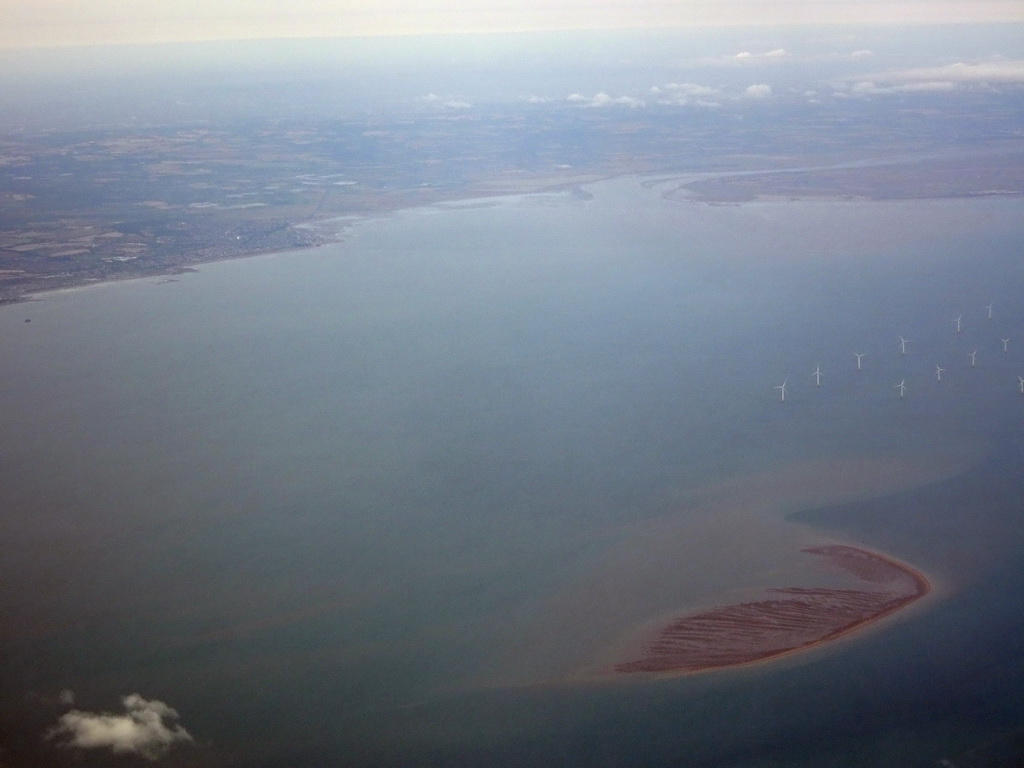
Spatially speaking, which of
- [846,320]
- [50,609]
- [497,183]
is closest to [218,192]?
[497,183]

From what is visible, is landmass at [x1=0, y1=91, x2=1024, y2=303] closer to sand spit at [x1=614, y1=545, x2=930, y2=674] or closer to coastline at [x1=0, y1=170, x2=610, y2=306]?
coastline at [x1=0, y1=170, x2=610, y2=306]

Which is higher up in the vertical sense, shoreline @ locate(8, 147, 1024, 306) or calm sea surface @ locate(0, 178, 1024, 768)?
shoreline @ locate(8, 147, 1024, 306)

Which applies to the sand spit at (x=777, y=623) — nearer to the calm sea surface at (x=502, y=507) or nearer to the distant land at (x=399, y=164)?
the calm sea surface at (x=502, y=507)

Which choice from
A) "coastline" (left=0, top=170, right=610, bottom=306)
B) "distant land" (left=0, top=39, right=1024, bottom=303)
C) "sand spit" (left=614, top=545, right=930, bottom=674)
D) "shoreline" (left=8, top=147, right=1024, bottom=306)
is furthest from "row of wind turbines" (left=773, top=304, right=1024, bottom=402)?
"coastline" (left=0, top=170, right=610, bottom=306)

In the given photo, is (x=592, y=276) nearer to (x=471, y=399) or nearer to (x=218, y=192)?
(x=471, y=399)

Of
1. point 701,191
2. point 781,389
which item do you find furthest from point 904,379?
point 701,191

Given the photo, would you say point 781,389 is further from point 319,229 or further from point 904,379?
point 319,229
